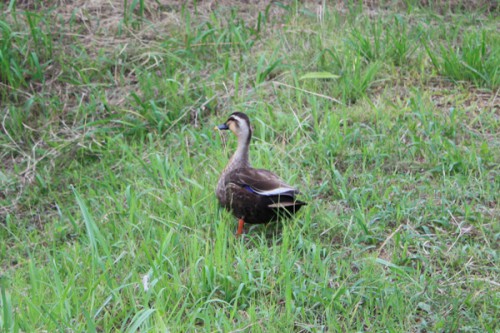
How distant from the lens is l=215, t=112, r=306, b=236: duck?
515 cm

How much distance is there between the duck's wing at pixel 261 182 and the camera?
16.9ft

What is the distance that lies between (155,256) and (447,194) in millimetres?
2074

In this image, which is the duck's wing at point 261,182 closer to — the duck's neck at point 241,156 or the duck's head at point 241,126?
the duck's neck at point 241,156

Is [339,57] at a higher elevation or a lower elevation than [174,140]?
higher

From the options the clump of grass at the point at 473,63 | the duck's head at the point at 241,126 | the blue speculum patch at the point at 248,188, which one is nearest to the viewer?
the blue speculum patch at the point at 248,188

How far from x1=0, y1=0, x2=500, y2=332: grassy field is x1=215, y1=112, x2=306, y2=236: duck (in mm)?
117

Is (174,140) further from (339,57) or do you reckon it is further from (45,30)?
(45,30)

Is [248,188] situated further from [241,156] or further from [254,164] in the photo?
[254,164]

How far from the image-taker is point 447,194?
18.1ft

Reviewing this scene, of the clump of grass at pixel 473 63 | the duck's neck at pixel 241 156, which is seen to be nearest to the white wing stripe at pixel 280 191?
the duck's neck at pixel 241 156

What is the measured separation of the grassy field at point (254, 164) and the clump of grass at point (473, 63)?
0.02 metres

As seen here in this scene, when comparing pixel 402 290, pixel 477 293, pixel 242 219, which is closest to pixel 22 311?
pixel 242 219

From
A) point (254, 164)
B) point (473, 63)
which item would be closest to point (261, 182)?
point (254, 164)

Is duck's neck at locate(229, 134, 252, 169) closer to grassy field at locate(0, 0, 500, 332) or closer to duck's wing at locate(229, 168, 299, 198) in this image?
duck's wing at locate(229, 168, 299, 198)
